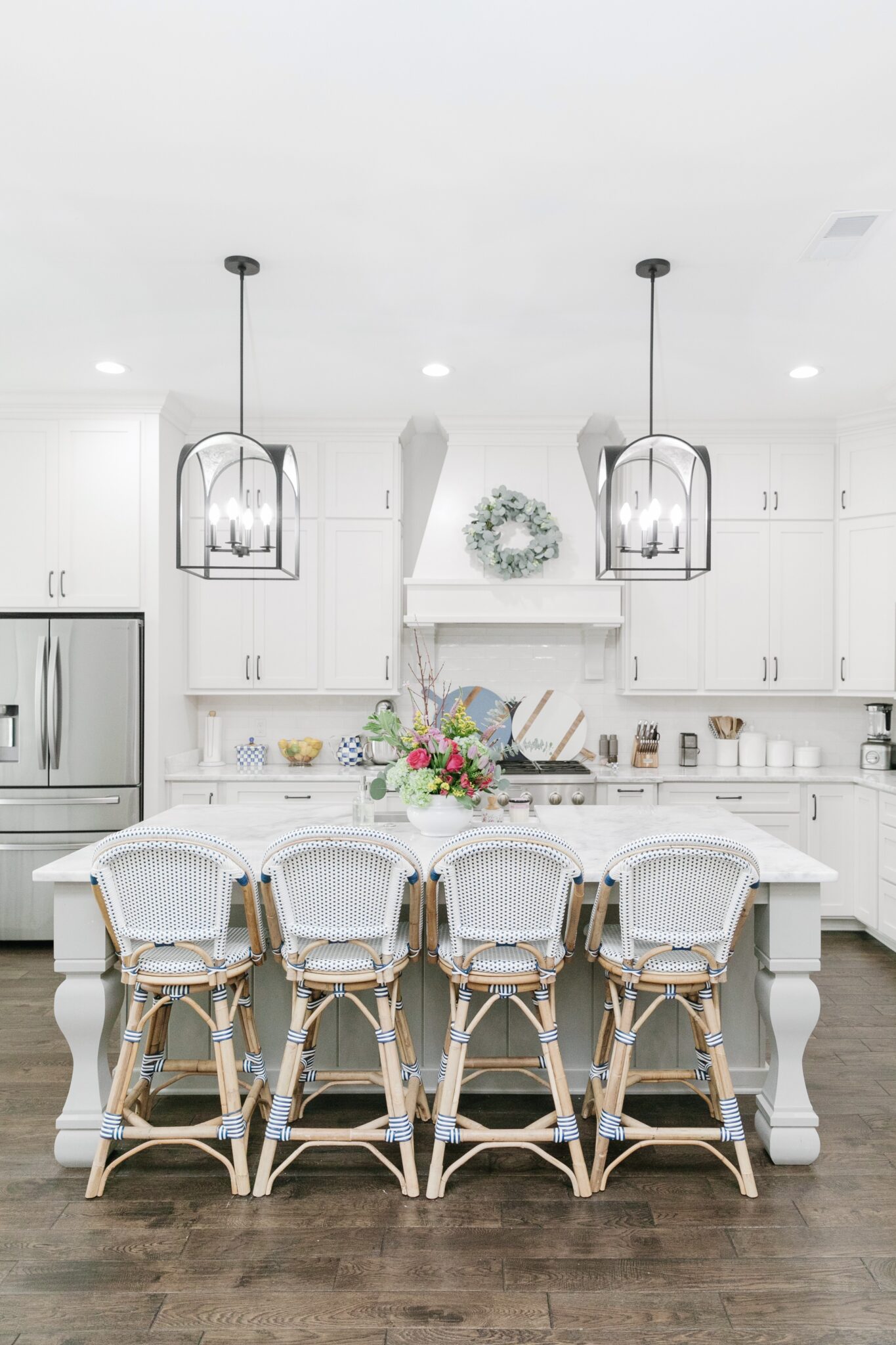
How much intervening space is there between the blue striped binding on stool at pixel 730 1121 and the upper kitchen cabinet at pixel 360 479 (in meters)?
3.47

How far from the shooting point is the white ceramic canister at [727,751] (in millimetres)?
5090

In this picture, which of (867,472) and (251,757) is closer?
(867,472)

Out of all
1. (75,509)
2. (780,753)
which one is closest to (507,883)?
(780,753)

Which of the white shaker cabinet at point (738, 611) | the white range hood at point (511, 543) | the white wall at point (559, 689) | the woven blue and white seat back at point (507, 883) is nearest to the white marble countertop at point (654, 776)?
the white wall at point (559, 689)

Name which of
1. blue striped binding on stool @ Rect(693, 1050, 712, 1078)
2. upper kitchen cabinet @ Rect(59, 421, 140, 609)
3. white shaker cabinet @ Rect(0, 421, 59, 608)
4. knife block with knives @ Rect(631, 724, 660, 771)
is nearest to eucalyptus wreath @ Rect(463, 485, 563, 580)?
knife block with knives @ Rect(631, 724, 660, 771)

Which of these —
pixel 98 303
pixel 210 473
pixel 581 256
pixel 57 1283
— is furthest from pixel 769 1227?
pixel 98 303

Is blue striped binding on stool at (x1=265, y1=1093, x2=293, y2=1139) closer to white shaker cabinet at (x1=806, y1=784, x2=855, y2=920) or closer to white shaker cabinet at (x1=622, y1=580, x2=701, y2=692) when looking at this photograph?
white shaker cabinet at (x1=622, y1=580, x2=701, y2=692)

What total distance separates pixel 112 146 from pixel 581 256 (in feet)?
4.94

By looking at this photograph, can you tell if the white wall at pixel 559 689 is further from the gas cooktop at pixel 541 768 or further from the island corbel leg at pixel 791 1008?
the island corbel leg at pixel 791 1008

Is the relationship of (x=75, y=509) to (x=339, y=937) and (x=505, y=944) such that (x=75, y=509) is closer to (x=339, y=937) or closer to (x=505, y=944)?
(x=339, y=937)

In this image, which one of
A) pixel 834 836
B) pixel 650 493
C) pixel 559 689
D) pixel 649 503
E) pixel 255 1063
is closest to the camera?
pixel 255 1063

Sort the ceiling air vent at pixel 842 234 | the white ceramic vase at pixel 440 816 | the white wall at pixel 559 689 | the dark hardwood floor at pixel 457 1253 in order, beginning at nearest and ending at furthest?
the dark hardwood floor at pixel 457 1253 < the ceiling air vent at pixel 842 234 < the white ceramic vase at pixel 440 816 < the white wall at pixel 559 689

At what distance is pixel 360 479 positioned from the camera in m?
4.95

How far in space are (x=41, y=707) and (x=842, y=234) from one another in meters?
4.06
